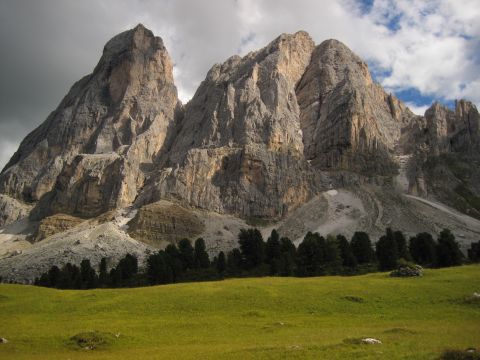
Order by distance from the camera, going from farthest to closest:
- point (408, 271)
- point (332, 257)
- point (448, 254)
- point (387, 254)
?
point (332, 257), point (448, 254), point (387, 254), point (408, 271)

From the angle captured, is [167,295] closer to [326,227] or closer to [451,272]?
[451,272]

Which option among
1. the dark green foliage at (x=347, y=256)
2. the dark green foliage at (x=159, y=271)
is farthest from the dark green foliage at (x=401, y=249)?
the dark green foliage at (x=159, y=271)

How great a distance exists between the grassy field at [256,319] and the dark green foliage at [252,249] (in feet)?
173

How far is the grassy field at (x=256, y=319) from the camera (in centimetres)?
3678

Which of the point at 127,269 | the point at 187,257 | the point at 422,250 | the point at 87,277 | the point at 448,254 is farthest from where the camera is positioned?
the point at 187,257

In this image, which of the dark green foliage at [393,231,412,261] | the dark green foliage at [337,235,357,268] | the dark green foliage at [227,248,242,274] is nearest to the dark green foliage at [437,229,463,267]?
the dark green foliage at [393,231,412,261]

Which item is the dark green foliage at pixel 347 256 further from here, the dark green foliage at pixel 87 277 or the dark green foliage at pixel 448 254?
the dark green foliage at pixel 87 277

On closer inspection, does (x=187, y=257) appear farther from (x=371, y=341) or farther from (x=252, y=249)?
(x=371, y=341)

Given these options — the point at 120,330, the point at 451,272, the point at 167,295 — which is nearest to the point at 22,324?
the point at 120,330

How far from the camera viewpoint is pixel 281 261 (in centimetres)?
11144

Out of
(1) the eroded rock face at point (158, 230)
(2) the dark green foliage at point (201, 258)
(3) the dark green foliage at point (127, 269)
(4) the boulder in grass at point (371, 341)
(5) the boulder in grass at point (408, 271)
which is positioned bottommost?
(4) the boulder in grass at point (371, 341)

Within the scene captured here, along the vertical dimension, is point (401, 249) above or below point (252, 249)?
below

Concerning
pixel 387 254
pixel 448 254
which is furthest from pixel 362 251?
pixel 448 254

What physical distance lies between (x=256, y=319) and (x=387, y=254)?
57.1 meters
